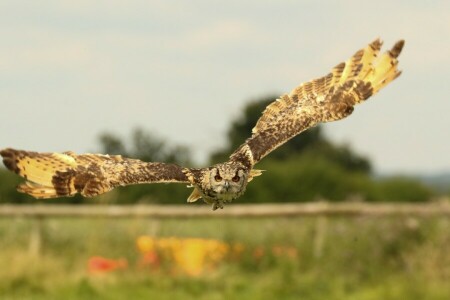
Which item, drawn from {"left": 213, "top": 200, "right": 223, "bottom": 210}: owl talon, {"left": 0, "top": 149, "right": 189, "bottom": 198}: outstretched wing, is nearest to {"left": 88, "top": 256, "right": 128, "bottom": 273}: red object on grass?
{"left": 0, "top": 149, "right": 189, "bottom": 198}: outstretched wing

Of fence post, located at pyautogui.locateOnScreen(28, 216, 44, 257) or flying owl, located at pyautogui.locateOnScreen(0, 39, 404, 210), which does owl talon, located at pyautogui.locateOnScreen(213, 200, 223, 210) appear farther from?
fence post, located at pyautogui.locateOnScreen(28, 216, 44, 257)

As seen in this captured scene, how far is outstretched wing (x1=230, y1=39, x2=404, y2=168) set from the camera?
2002 mm

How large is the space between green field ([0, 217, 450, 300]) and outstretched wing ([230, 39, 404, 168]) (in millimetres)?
9272

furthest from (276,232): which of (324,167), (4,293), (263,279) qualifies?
(324,167)

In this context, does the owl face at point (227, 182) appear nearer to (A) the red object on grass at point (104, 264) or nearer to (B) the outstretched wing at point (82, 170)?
(B) the outstretched wing at point (82, 170)

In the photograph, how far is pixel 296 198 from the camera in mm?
21188

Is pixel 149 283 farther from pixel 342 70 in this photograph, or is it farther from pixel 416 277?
pixel 342 70

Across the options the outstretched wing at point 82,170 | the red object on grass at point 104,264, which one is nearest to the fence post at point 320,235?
the red object on grass at point 104,264

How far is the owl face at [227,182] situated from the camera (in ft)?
5.69

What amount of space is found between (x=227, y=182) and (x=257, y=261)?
12407 millimetres

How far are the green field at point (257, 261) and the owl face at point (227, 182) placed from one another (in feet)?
33.4

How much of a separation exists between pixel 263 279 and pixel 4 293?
3.36 metres

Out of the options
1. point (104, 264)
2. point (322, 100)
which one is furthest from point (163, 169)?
point (104, 264)

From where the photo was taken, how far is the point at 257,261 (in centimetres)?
1404
